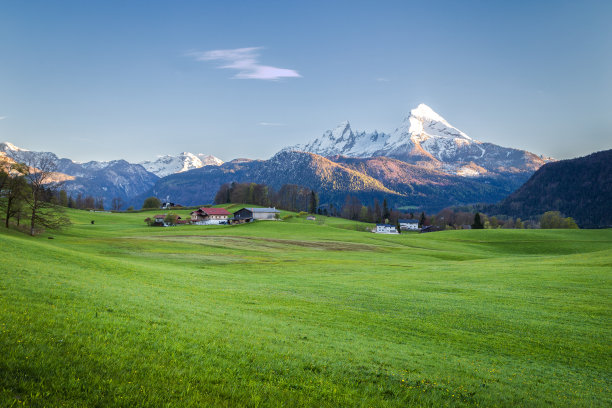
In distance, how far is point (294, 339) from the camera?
16516 millimetres

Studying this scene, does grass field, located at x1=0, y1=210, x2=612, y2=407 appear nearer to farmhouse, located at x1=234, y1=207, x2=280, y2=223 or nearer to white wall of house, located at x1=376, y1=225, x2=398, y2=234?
farmhouse, located at x1=234, y1=207, x2=280, y2=223

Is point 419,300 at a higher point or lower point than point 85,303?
lower

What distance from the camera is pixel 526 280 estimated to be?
125 ft

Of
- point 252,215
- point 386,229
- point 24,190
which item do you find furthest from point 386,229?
point 24,190

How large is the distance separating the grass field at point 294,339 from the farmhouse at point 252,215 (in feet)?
405

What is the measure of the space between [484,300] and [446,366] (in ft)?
59.0

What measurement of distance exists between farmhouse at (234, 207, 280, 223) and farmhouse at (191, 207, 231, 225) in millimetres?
6164

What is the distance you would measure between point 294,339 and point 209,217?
153793 millimetres

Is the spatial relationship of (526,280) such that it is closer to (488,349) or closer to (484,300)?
(484,300)

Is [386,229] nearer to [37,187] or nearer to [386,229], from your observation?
[386,229]

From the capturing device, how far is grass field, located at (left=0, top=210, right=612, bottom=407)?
30.2ft

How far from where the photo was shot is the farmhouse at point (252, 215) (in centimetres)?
16175

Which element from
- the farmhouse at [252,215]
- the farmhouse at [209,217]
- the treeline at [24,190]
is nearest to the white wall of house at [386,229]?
the farmhouse at [252,215]

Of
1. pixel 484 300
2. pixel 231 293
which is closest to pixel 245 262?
pixel 231 293
